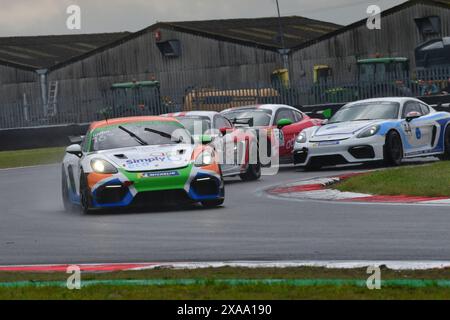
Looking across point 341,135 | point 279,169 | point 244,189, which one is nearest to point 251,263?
point 244,189

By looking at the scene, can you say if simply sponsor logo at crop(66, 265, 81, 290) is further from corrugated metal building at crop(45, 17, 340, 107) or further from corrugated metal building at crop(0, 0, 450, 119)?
corrugated metal building at crop(45, 17, 340, 107)

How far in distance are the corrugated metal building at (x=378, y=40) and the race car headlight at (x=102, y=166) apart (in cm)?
4147

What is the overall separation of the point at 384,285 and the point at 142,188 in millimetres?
7441

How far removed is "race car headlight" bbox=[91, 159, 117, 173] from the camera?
53.3 ft

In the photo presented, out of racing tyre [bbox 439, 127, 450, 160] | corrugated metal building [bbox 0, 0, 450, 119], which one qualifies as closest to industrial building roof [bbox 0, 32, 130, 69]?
corrugated metal building [bbox 0, 0, 450, 119]

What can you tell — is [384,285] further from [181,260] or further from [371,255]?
[181,260]

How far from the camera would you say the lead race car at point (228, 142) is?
21.1m

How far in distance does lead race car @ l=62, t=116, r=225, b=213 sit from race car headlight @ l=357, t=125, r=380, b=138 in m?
6.03

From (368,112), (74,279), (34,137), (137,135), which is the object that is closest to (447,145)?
(368,112)

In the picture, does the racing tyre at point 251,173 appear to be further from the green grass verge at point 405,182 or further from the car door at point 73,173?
the car door at point 73,173

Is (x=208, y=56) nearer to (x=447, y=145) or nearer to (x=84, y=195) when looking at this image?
(x=447, y=145)

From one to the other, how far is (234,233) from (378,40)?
164ft

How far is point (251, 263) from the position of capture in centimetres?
1088

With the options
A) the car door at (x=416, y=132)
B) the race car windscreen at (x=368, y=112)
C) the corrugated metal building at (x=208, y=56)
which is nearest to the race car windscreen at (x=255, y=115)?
the race car windscreen at (x=368, y=112)
